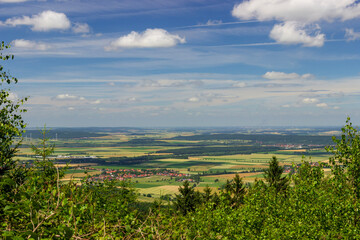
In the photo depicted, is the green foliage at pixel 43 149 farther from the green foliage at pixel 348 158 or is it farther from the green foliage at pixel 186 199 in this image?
the green foliage at pixel 186 199

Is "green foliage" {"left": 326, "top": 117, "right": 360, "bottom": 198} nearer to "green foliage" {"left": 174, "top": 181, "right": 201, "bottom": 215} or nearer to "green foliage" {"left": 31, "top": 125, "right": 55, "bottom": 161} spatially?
"green foliage" {"left": 31, "top": 125, "right": 55, "bottom": 161}

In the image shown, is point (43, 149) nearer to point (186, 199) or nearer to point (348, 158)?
point (348, 158)

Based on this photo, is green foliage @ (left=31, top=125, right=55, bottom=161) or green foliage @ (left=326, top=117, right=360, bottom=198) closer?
green foliage @ (left=326, top=117, right=360, bottom=198)

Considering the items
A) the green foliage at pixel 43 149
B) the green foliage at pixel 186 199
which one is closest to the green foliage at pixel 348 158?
the green foliage at pixel 43 149

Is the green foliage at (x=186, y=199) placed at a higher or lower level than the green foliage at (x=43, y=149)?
lower

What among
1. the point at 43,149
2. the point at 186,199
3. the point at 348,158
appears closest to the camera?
the point at 348,158

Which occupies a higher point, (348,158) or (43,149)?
(348,158)

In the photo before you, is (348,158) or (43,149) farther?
(43,149)

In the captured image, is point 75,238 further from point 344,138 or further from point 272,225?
point 344,138

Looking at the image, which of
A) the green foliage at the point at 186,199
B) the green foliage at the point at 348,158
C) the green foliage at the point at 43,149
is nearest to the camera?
the green foliage at the point at 348,158

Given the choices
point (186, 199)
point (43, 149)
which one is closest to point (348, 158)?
point (43, 149)

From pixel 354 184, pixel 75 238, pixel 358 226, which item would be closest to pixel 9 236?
pixel 75 238

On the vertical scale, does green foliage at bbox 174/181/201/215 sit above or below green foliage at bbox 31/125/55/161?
below

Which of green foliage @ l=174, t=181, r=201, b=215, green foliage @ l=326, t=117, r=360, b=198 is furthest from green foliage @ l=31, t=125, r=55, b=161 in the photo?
green foliage @ l=174, t=181, r=201, b=215
